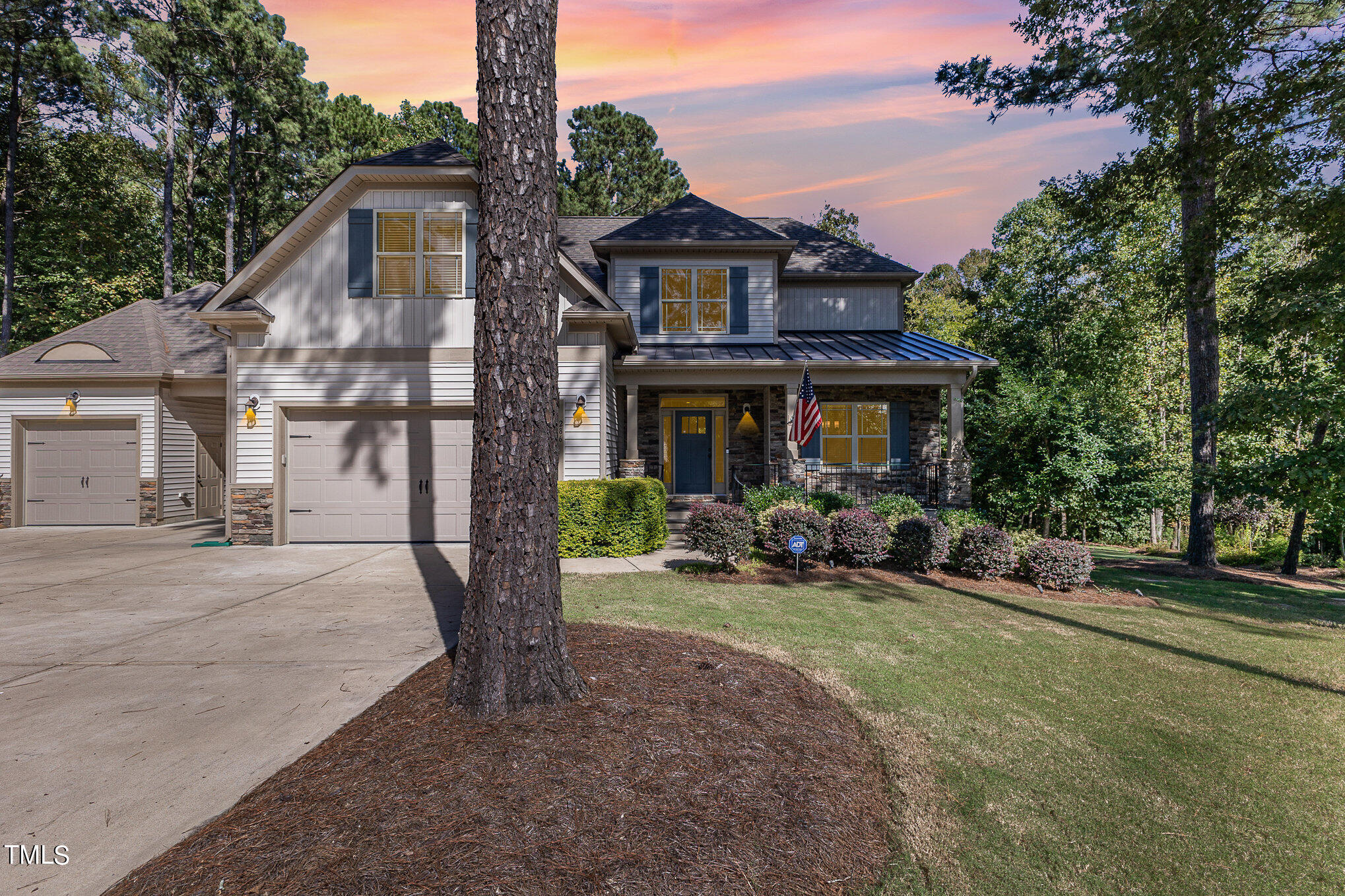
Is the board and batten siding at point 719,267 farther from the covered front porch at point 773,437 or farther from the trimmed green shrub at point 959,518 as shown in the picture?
the trimmed green shrub at point 959,518

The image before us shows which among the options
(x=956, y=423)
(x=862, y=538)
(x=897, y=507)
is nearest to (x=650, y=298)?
(x=897, y=507)

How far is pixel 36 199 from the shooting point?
19.7m

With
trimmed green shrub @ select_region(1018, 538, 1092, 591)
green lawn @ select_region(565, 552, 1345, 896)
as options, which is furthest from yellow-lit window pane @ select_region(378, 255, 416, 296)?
trimmed green shrub @ select_region(1018, 538, 1092, 591)

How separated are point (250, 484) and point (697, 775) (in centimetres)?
1015

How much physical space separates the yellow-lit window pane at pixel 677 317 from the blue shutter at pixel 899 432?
531cm

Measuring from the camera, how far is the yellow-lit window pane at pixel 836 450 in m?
14.6

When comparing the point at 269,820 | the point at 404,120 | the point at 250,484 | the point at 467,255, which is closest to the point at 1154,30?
the point at 467,255

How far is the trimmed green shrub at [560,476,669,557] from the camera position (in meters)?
9.12

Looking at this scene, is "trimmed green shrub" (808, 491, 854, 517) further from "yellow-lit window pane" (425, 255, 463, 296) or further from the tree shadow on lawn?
"yellow-lit window pane" (425, 255, 463, 296)

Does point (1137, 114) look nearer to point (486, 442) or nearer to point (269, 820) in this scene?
point (486, 442)

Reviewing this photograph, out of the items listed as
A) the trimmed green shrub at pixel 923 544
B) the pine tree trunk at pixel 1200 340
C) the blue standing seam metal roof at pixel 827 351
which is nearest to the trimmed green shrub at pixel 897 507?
the trimmed green shrub at pixel 923 544

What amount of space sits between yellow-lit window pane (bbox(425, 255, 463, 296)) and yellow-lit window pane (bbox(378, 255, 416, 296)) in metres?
0.24

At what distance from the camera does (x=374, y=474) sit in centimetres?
1019

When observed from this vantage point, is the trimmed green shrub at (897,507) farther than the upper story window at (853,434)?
No
